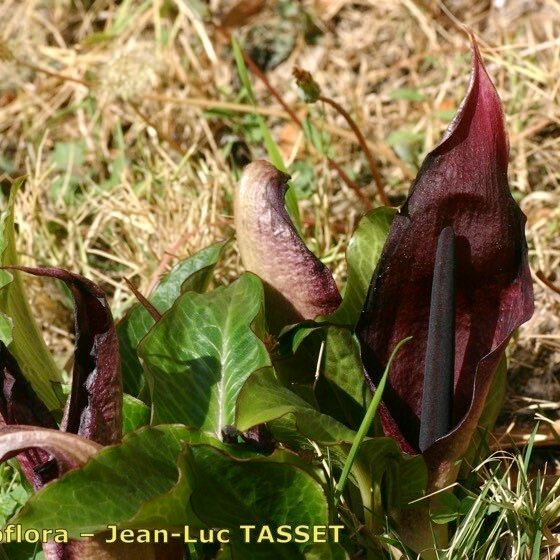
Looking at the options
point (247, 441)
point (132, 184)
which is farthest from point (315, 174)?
point (247, 441)

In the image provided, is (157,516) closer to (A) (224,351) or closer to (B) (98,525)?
(B) (98,525)

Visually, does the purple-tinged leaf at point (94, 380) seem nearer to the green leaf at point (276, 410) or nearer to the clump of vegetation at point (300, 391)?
the clump of vegetation at point (300, 391)

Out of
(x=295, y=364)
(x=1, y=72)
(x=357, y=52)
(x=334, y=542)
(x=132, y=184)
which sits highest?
(x=1, y=72)

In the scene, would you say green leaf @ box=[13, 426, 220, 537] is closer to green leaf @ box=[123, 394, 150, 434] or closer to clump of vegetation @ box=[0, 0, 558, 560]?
clump of vegetation @ box=[0, 0, 558, 560]

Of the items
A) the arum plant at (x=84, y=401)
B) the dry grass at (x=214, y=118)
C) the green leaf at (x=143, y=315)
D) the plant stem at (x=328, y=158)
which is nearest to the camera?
the arum plant at (x=84, y=401)

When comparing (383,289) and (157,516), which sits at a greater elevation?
(383,289)

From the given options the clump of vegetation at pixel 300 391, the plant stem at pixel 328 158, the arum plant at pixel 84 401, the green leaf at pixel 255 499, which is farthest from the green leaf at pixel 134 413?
the plant stem at pixel 328 158
